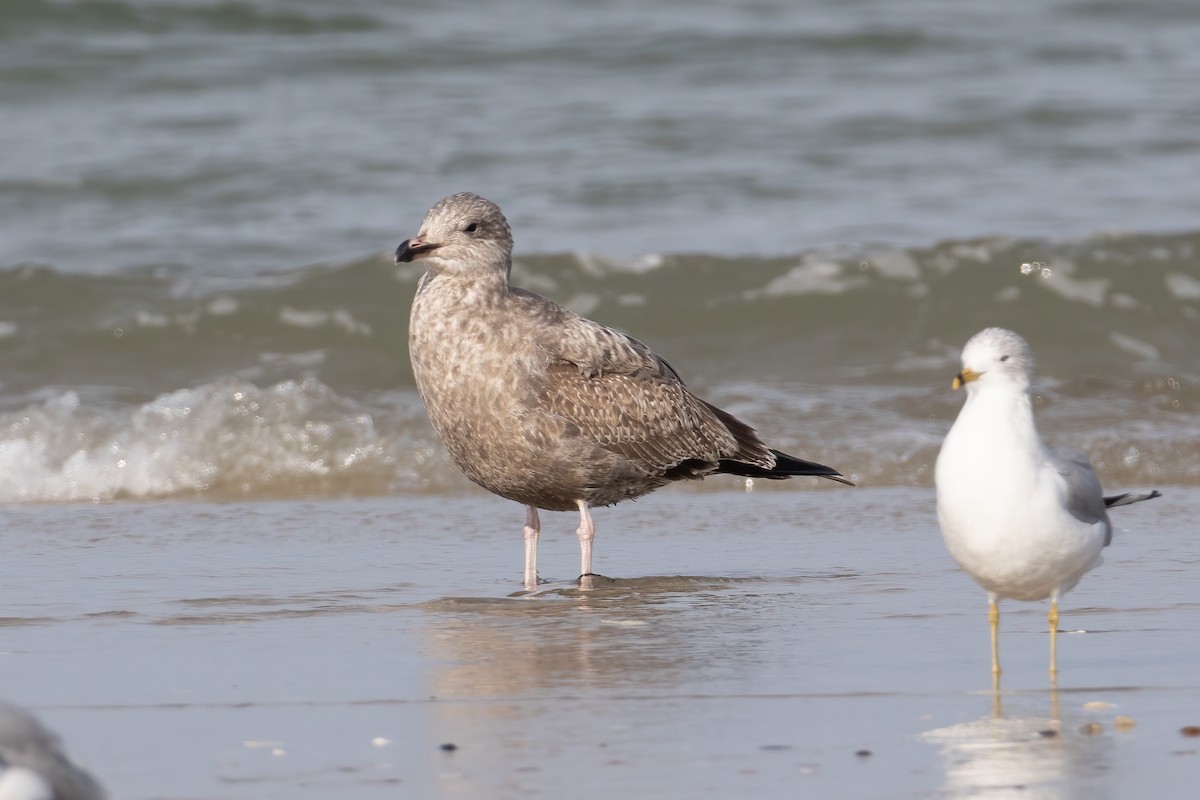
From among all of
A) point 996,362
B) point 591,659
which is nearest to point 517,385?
point 591,659

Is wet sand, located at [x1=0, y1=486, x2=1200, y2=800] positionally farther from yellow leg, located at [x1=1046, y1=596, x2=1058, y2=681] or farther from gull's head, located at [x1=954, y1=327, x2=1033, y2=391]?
gull's head, located at [x1=954, y1=327, x2=1033, y2=391]

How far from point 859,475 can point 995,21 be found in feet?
33.3

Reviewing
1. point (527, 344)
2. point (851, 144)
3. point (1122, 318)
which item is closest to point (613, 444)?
point (527, 344)

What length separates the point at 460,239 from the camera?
5820 mm

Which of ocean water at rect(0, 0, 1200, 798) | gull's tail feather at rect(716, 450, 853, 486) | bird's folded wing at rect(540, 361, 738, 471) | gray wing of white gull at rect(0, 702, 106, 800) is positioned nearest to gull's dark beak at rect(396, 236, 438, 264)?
bird's folded wing at rect(540, 361, 738, 471)

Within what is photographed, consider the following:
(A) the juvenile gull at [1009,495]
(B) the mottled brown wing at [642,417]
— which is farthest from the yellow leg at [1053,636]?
(B) the mottled brown wing at [642,417]

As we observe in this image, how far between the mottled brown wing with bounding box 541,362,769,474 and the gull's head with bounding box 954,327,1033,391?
1.92 metres

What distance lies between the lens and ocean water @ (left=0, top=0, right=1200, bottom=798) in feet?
13.7

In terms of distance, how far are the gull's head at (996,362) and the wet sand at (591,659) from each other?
0.69 metres

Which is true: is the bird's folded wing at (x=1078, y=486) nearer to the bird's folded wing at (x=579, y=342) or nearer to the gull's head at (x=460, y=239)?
the bird's folded wing at (x=579, y=342)

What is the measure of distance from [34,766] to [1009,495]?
2.15 m

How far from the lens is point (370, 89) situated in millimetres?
15273

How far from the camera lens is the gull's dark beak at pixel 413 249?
5699mm

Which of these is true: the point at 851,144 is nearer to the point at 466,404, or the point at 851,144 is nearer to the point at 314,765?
the point at 466,404
